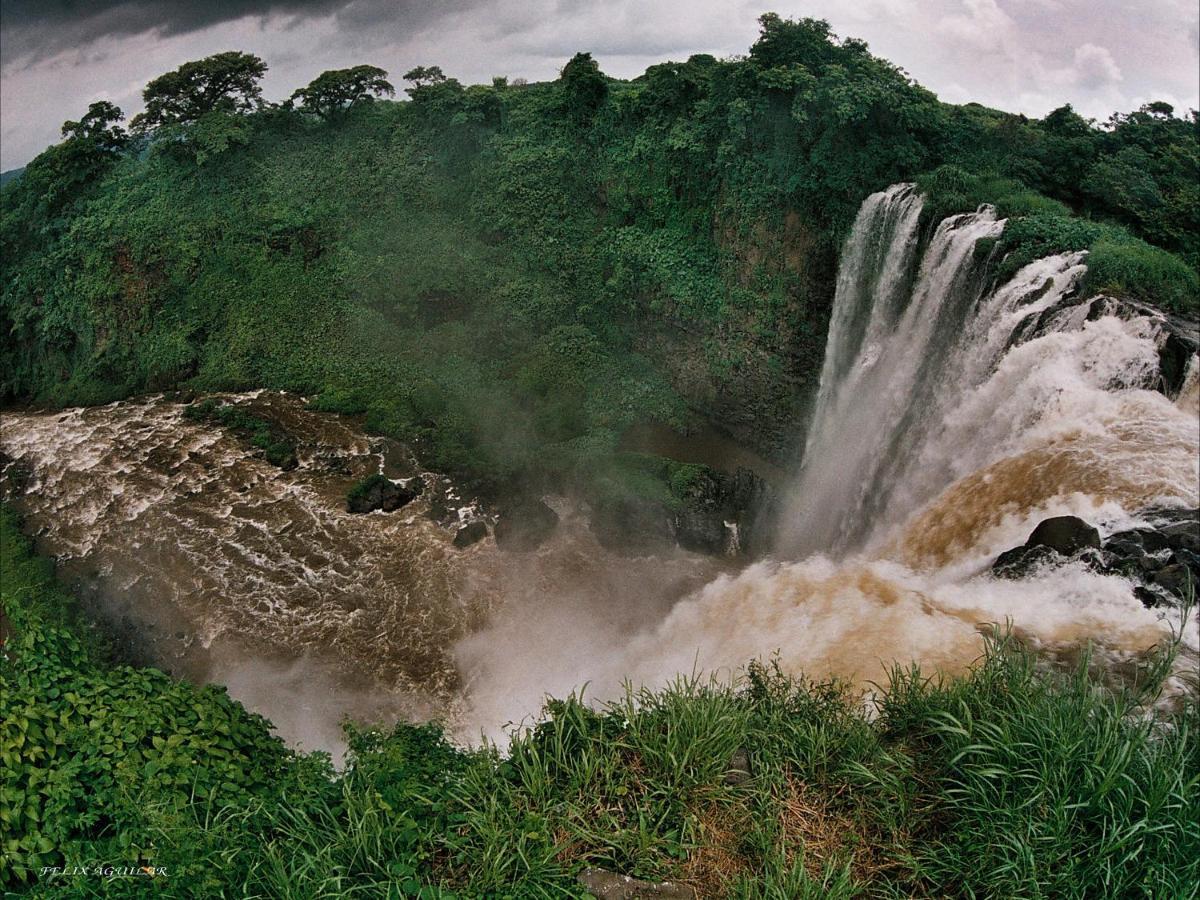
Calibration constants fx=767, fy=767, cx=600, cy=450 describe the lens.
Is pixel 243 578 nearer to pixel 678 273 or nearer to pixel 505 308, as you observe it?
pixel 505 308

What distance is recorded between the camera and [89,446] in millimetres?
15320

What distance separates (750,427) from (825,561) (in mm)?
4888

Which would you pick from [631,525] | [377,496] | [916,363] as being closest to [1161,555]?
[916,363]

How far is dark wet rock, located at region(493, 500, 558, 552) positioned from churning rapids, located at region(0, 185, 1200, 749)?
0.25 m

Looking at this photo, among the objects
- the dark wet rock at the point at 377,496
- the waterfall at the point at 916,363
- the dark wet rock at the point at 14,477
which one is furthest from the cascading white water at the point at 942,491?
the dark wet rock at the point at 14,477

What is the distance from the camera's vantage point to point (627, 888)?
3.95 m

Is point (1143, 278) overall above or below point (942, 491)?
above

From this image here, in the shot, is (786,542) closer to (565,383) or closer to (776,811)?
(565,383)

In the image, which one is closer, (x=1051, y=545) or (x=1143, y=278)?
(x=1051, y=545)

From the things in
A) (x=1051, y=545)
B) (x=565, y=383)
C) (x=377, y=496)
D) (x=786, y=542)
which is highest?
(x=565, y=383)

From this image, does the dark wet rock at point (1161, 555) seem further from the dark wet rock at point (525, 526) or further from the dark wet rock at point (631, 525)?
the dark wet rock at point (525, 526)

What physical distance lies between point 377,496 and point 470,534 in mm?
1995

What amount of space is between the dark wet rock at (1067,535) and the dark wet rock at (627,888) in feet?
16.9

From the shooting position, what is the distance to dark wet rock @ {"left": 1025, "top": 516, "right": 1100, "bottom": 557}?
7.06 m
